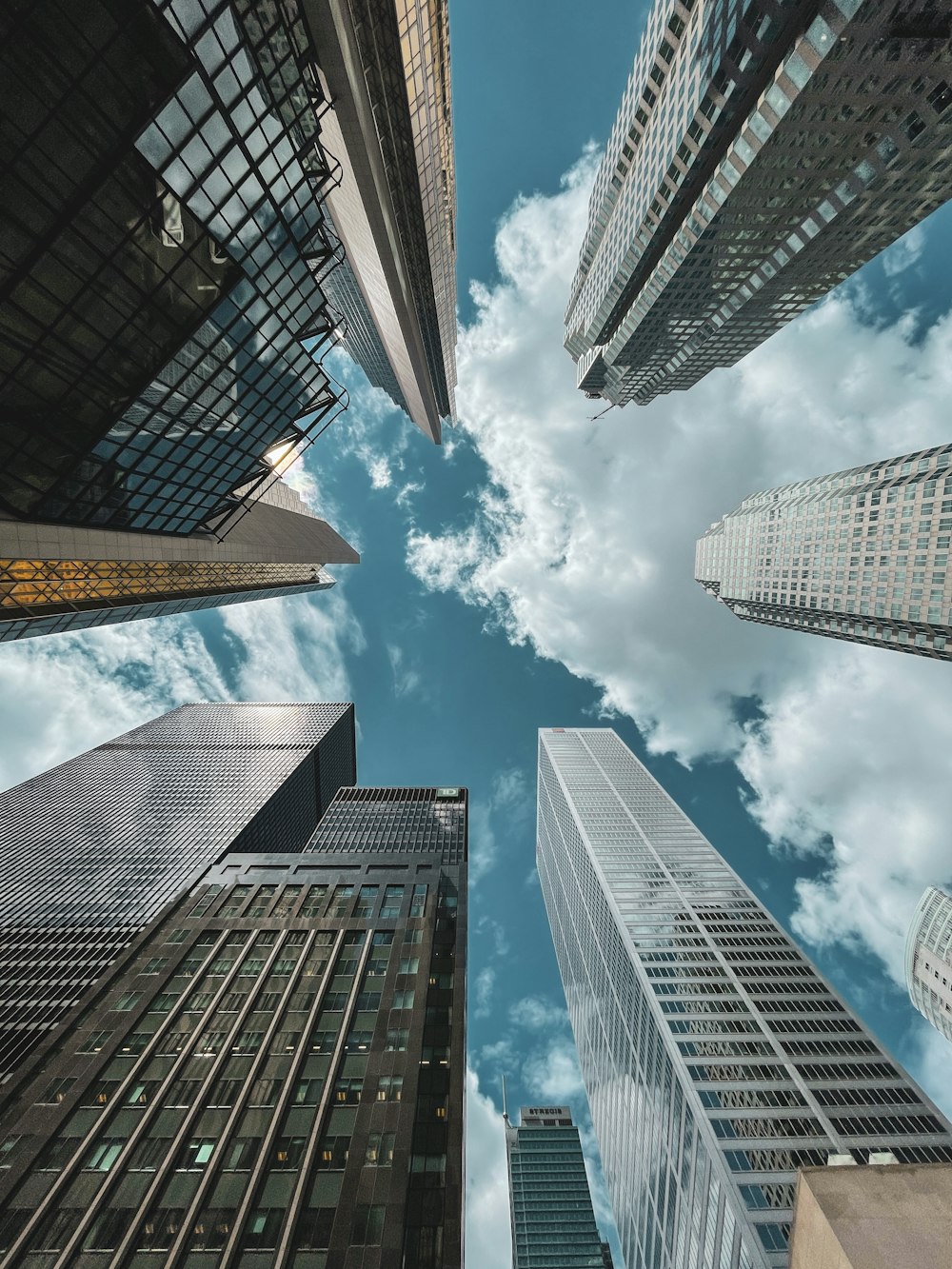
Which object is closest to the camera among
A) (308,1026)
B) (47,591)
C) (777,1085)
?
(47,591)

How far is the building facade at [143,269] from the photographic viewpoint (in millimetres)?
16359

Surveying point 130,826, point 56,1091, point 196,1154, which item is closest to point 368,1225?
point 196,1154

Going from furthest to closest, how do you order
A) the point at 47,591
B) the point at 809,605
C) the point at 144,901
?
1. the point at 809,605
2. the point at 144,901
3. the point at 47,591

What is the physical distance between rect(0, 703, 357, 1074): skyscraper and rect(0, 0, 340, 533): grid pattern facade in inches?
2980

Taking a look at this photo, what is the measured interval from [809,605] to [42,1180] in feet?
480

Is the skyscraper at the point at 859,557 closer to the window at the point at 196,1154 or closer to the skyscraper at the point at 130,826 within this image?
the window at the point at 196,1154

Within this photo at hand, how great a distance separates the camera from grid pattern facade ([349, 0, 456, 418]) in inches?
1576

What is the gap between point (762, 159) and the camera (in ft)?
197

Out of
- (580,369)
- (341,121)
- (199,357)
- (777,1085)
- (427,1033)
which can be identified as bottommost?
(777,1085)

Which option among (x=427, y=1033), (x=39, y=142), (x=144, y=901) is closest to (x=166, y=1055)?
(x=427, y=1033)

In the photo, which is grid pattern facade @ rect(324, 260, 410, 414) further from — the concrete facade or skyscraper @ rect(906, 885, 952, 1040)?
skyscraper @ rect(906, 885, 952, 1040)

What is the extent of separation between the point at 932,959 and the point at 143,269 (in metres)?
233

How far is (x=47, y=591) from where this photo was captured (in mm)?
34094

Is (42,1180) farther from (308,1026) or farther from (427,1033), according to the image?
(427,1033)
